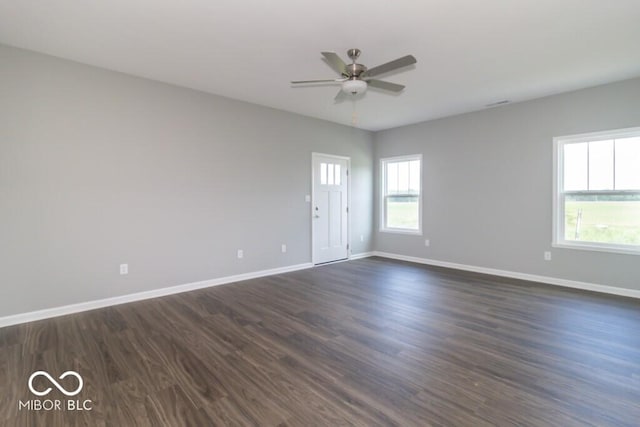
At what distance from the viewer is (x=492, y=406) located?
1875 mm

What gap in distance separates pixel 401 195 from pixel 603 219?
325 cm

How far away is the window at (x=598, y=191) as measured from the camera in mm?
4035

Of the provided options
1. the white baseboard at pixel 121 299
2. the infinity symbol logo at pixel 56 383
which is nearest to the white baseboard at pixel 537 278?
the white baseboard at pixel 121 299

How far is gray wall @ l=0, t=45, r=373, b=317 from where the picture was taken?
3.17m

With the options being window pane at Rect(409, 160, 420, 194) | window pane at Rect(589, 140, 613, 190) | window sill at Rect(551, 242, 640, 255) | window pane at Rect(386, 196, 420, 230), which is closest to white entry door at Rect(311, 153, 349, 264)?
window pane at Rect(386, 196, 420, 230)

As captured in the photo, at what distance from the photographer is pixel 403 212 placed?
6.59 meters

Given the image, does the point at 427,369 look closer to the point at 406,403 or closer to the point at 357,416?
the point at 406,403

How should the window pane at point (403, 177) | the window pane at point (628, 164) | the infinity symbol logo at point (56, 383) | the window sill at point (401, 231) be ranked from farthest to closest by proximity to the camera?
the window pane at point (403, 177) → the window sill at point (401, 231) → the window pane at point (628, 164) → the infinity symbol logo at point (56, 383)

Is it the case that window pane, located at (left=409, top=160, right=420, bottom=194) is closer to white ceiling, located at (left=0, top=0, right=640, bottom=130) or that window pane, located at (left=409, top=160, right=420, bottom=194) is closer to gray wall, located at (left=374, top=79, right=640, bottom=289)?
gray wall, located at (left=374, top=79, right=640, bottom=289)

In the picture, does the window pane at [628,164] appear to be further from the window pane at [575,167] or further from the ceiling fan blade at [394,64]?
the ceiling fan blade at [394,64]

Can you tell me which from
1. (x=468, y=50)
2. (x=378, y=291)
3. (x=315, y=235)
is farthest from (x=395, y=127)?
(x=378, y=291)

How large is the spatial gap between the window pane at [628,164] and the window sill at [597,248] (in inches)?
31.9

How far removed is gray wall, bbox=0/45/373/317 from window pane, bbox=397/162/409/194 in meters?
2.45

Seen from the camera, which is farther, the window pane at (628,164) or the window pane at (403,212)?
the window pane at (403,212)
